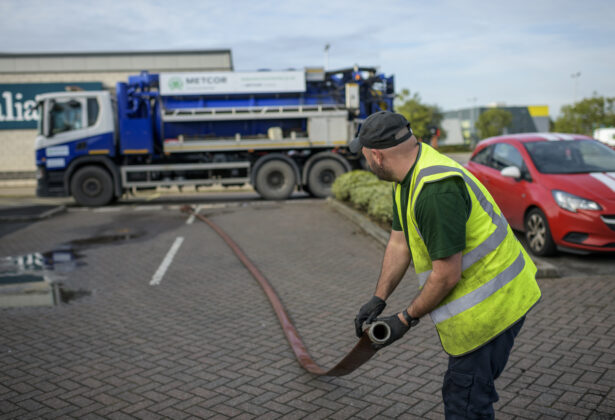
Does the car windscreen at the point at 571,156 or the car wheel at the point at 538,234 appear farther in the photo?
the car windscreen at the point at 571,156

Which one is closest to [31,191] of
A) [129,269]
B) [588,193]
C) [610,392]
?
[129,269]

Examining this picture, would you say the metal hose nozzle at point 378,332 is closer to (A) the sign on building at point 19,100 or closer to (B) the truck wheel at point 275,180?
(B) the truck wheel at point 275,180

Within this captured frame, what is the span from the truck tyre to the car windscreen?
11896 millimetres

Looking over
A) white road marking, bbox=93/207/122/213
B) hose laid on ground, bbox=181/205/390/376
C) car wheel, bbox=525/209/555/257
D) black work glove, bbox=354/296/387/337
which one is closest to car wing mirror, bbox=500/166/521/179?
car wheel, bbox=525/209/555/257

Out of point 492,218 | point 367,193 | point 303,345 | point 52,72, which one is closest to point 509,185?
point 367,193

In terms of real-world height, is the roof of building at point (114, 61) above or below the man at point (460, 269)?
above

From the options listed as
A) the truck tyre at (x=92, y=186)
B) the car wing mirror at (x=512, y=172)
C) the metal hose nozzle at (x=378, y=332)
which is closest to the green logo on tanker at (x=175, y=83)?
the truck tyre at (x=92, y=186)

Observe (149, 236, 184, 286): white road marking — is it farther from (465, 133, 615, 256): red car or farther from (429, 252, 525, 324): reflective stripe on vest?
(429, 252, 525, 324): reflective stripe on vest

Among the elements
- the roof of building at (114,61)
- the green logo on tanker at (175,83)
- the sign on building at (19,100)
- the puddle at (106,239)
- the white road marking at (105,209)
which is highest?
the roof of building at (114,61)

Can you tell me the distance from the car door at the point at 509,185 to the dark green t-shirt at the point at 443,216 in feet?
20.1

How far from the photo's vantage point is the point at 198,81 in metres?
16.3

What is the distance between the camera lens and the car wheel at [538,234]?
24.3 feet

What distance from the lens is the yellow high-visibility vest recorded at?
7.61 feet

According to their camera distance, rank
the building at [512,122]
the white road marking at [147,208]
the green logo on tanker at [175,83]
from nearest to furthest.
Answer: the white road marking at [147,208] < the green logo on tanker at [175,83] < the building at [512,122]
